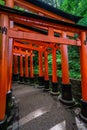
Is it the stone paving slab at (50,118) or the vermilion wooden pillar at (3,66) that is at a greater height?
the vermilion wooden pillar at (3,66)

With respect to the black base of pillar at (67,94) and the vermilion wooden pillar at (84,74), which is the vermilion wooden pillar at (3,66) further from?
the black base of pillar at (67,94)

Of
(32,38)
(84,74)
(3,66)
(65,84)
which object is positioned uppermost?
(32,38)

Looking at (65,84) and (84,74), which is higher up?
(84,74)

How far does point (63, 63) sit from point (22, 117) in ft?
11.2

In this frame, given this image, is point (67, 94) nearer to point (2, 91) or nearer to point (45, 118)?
point (45, 118)

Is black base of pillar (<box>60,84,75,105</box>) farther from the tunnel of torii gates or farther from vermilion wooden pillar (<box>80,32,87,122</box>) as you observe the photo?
vermilion wooden pillar (<box>80,32,87,122</box>)

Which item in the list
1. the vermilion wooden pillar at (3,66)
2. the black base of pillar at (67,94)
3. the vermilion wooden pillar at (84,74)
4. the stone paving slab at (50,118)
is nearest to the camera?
the vermilion wooden pillar at (3,66)

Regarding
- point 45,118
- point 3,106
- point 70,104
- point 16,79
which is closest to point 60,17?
point 70,104

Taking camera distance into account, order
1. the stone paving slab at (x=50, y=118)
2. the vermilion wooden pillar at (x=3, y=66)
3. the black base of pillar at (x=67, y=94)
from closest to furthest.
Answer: the vermilion wooden pillar at (x=3, y=66) < the stone paving slab at (x=50, y=118) < the black base of pillar at (x=67, y=94)

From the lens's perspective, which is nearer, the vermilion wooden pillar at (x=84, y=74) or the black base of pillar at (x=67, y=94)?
the vermilion wooden pillar at (x=84, y=74)

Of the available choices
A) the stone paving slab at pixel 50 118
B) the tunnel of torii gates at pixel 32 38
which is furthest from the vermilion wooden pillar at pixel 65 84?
the stone paving slab at pixel 50 118

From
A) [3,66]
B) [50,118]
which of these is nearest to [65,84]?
[50,118]

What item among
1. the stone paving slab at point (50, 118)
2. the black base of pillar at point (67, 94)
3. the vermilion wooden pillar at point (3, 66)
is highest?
the vermilion wooden pillar at point (3, 66)

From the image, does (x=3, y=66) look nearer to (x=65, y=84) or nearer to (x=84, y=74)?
(x=84, y=74)
